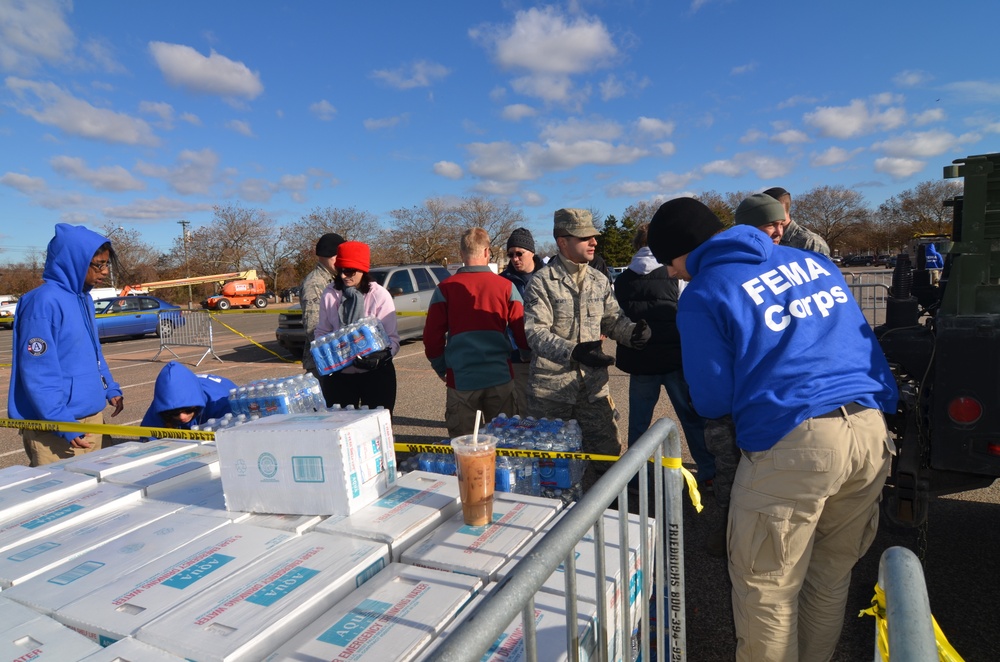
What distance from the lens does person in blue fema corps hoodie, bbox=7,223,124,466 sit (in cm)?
326

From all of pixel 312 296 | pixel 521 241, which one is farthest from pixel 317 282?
pixel 521 241

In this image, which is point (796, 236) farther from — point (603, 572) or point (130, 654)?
point (130, 654)

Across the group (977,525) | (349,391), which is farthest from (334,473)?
(977,525)

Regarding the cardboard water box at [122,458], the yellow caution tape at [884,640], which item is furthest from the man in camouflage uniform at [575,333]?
the yellow caution tape at [884,640]

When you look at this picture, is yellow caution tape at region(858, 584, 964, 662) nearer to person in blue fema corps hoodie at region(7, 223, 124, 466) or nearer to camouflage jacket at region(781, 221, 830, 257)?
camouflage jacket at region(781, 221, 830, 257)

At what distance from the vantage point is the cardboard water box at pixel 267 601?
1.30m

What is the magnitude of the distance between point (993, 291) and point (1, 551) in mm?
3989

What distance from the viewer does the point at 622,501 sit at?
1613 millimetres

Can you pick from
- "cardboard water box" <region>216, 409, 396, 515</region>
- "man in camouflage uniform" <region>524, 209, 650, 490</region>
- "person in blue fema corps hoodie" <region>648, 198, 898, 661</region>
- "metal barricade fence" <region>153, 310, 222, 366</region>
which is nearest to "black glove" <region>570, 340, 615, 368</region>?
"man in camouflage uniform" <region>524, 209, 650, 490</region>

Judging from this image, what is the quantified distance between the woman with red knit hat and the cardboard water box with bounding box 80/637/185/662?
2749 mm

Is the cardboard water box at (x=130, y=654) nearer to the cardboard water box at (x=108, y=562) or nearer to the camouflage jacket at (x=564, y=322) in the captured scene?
the cardboard water box at (x=108, y=562)

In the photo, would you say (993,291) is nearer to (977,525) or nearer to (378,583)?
(977,525)

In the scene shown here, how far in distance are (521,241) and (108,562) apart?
13.6 feet

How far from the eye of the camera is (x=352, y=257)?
4094mm
